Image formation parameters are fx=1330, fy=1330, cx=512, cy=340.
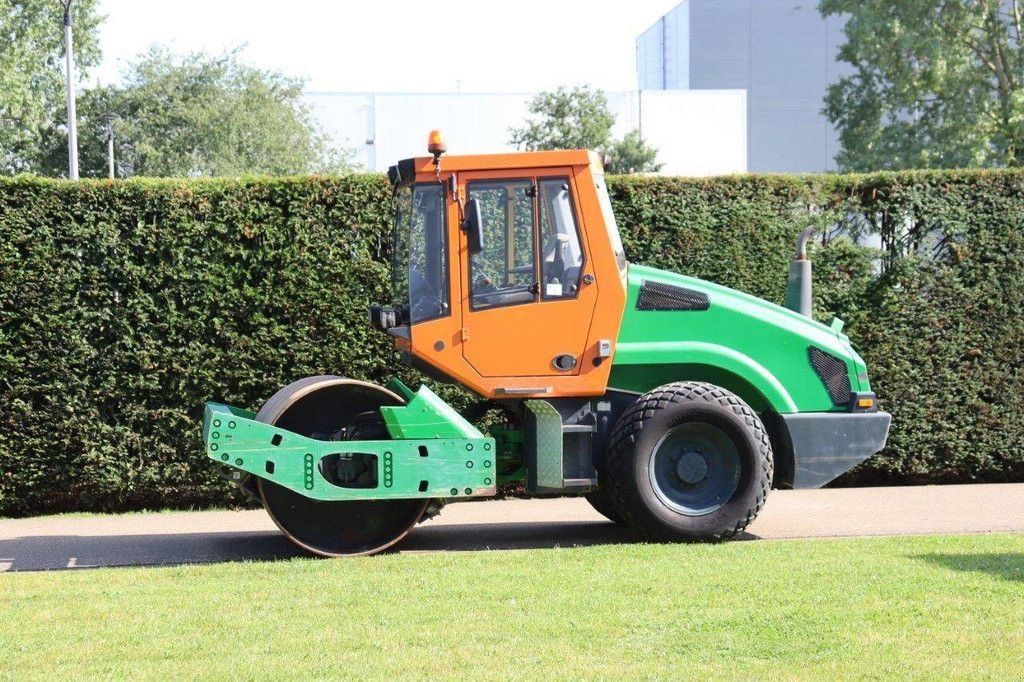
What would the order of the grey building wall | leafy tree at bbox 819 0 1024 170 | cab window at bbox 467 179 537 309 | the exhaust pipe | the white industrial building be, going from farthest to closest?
1. the grey building wall
2. the white industrial building
3. leafy tree at bbox 819 0 1024 170
4. the exhaust pipe
5. cab window at bbox 467 179 537 309

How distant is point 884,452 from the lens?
12.4 metres

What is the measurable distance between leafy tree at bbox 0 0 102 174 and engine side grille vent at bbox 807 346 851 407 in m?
29.3

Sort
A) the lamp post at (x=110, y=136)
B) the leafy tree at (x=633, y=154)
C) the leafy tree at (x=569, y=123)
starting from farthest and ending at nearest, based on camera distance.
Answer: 1. the leafy tree at (x=633, y=154)
2. the leafy tree at (x=569, y=123)
3. the lamp post at (x=110, y=136)

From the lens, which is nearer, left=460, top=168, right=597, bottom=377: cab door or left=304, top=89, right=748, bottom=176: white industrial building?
left=460, top=168, right=597, bottom=377: cab door

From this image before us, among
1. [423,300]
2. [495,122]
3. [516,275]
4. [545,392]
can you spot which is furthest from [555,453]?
[495,122]

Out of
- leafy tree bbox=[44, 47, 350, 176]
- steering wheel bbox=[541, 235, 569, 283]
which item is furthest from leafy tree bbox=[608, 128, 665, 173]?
steering wheel bbox=[541, 235, 569, 283]

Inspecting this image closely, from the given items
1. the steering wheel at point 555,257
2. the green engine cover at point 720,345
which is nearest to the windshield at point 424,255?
the steering wheel at point 555,257

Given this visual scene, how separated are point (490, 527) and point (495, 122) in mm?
49042

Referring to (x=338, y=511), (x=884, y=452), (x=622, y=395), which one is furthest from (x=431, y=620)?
(x=884, y=452)

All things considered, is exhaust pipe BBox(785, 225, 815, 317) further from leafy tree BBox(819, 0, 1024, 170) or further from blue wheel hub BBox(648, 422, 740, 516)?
leafy tree BBox(819, 0, 1024, 170)

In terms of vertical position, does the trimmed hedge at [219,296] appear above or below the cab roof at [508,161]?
below

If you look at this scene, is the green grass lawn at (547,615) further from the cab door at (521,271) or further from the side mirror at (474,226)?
the side mirror at (474,226)

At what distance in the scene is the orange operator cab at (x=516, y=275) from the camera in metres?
8.84

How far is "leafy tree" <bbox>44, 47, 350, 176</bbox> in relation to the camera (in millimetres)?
48406
